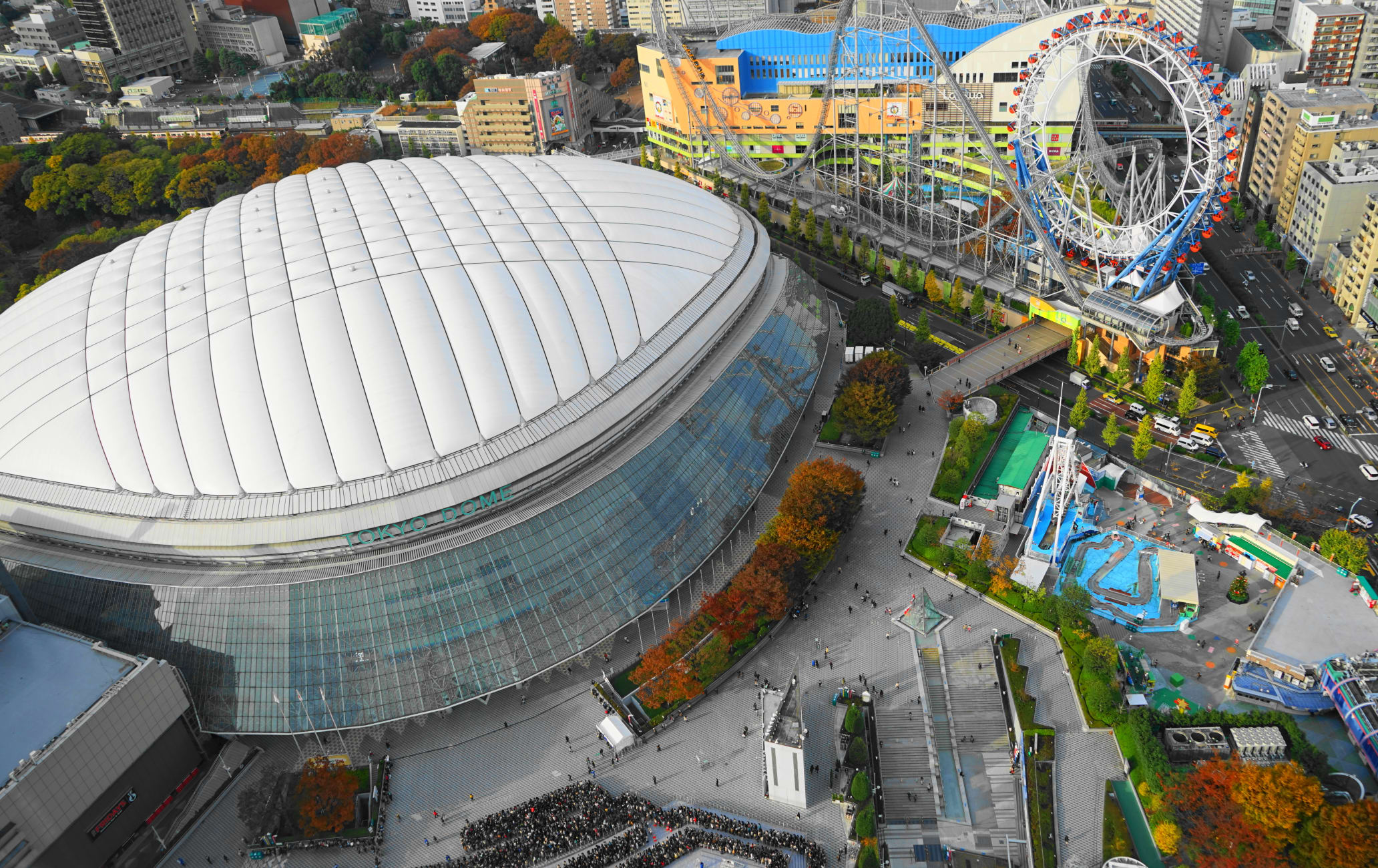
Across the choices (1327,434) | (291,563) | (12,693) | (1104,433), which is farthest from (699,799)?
(1327,434)

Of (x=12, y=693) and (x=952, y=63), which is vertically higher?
(x=952, y=63)

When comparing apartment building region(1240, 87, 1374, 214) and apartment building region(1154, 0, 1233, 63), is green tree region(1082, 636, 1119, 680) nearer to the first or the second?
apartment building region(1240, 87, 1374, 214)

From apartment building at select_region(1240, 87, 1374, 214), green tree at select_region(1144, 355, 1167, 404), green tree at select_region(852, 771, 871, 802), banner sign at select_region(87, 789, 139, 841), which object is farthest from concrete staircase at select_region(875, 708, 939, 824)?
apartment building at select_region(1240, 87, 1374, 214)

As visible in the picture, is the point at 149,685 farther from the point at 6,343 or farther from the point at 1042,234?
the point at 1042,234

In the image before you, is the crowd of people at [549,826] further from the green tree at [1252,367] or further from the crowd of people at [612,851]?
the green tree at [1252,367]

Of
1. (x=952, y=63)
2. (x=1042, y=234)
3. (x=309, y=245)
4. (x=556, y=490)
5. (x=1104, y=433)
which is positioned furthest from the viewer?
(x=952, y=63)

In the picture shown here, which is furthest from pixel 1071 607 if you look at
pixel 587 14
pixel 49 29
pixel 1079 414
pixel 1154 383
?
pixel 49 29

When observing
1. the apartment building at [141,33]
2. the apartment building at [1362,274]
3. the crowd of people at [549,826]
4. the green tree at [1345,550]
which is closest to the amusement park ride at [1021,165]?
the apartment building at [1362,274]

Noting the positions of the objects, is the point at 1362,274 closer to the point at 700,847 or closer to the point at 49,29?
the point at 700,847
